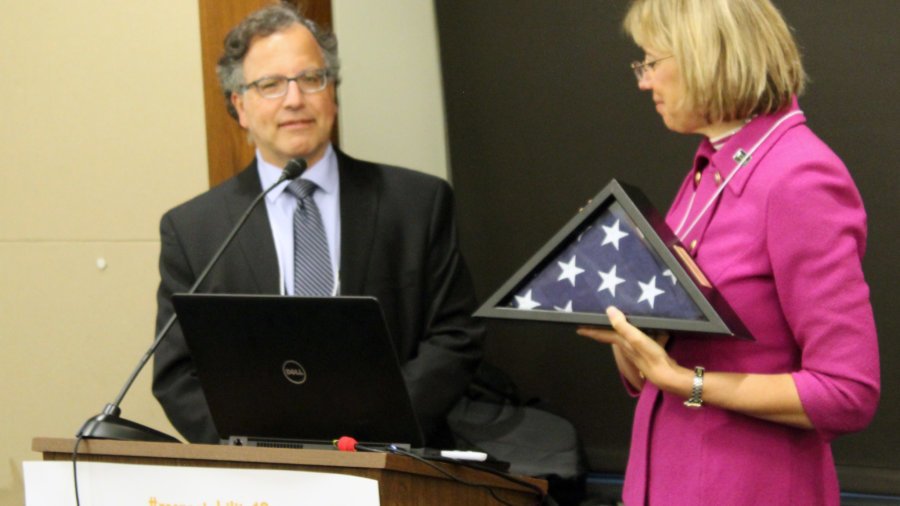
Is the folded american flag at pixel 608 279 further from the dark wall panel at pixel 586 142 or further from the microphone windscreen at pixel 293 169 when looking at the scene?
the dark wall panel at pixel 586 142

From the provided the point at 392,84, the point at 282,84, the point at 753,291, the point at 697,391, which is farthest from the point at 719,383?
the point at 392,84

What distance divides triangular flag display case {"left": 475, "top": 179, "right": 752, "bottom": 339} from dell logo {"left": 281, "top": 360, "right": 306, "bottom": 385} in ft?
1.11

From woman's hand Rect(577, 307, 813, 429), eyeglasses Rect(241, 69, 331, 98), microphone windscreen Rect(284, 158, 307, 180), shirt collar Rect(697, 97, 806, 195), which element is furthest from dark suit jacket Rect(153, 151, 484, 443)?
shirt collar Rect(697, 97, 806, 195)

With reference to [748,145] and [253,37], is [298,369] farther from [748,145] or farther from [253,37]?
[253,37]

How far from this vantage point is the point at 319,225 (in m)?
2.82

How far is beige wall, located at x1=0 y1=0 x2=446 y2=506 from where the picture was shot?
3.71 m

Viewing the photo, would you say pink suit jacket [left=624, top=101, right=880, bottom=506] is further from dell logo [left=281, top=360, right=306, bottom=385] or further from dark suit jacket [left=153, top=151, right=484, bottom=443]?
dark suit jacket [left=153, top=151, right=484, bottom=443]

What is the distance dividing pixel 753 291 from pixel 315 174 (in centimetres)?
136

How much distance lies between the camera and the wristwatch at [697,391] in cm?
183

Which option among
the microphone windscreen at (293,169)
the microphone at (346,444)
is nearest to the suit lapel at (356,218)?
the microphone windscreen at (293,169)

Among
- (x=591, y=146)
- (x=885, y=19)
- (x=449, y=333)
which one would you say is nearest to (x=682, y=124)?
(x=449, y=333)

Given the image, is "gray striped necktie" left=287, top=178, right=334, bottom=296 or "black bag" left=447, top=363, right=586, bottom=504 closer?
"gray striped necktie" left=287, top=178, right=334, bottom=296

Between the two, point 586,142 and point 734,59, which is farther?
point 586,142

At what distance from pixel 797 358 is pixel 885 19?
1.59 metres
